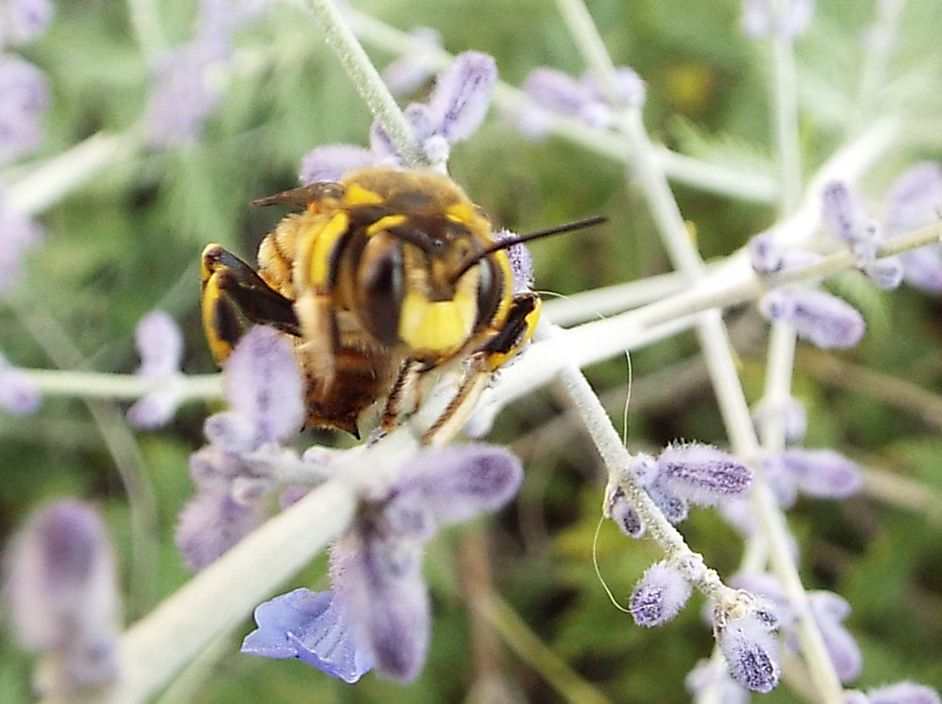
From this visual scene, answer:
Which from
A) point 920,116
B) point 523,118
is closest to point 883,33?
point 920,116

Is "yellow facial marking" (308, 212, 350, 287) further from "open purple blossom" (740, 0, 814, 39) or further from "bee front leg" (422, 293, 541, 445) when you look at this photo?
"open purple blossom" (740, 0, 814, 39)

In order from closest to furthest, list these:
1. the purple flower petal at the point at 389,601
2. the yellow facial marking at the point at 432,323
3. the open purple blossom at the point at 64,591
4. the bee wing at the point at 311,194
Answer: the open purple blossom at the point at 64,591
the purple flower petal at the point at 389,601
the yellow facial marking at the point at 432,323
the bee wing at the point at 311,194

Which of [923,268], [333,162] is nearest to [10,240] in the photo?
[333,162]

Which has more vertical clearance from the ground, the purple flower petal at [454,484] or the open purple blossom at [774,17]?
the open purple blossom at [774,17]

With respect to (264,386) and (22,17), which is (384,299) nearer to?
(264,386)

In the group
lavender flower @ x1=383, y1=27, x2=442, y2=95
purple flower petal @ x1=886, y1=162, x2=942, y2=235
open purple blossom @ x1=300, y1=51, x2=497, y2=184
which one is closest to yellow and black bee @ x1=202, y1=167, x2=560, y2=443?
open purple blossom @ x1=300, y1=51, x2=497, y2=184

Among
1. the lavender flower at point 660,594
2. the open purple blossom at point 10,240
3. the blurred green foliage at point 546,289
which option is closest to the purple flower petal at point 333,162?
the lavender flower at point 660,594

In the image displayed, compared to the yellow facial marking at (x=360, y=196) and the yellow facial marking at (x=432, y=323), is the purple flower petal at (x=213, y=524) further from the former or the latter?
the yellow facial marking at (x=360, y=196)
